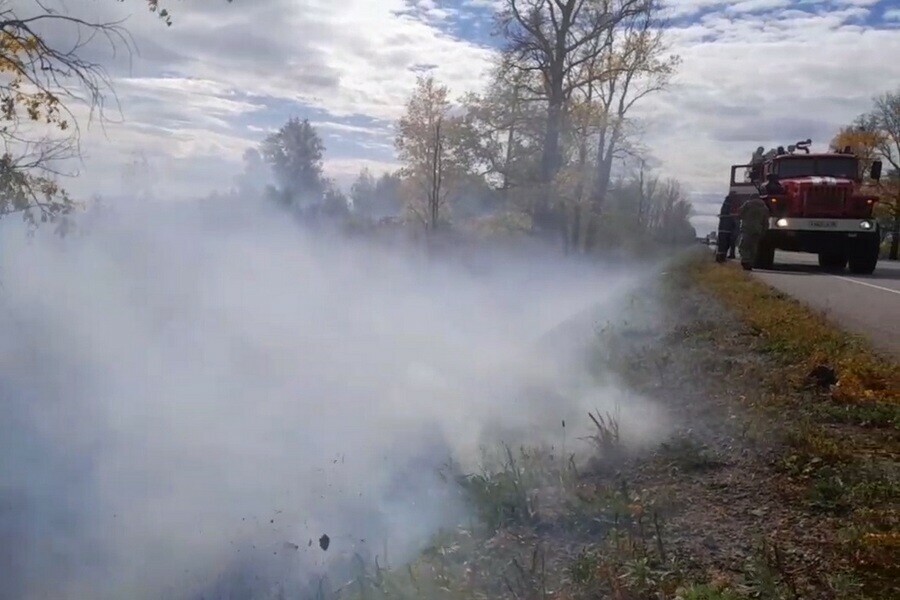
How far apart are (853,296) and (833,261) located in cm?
675

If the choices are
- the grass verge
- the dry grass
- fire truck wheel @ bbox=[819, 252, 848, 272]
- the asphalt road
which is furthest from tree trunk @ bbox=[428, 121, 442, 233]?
the grass verge

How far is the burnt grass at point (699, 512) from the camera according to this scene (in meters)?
3.70

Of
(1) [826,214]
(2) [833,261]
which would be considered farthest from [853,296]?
(2) [833,261]

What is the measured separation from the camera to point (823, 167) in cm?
1792

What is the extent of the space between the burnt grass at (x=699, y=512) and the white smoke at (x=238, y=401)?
547 mm

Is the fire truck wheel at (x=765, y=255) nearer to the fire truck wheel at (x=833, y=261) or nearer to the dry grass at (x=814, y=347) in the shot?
the fire truck wheel at (x=833, y=261)

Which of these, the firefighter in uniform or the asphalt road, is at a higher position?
the firefighter in uniform

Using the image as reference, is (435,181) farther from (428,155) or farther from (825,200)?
(825,200)

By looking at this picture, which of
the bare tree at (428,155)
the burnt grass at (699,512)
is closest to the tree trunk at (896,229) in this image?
the bare tree at (428,155)

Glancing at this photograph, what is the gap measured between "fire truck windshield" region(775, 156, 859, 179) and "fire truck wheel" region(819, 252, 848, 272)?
5.75 ft

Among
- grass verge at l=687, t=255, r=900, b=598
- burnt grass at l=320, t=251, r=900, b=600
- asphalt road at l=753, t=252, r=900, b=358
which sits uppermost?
asphalt road at l=753, t=252, r=900, b=358

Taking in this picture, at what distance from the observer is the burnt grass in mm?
3703

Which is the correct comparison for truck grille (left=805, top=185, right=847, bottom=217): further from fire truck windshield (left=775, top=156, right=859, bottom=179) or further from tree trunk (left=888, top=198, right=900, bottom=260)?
tree trunk (left=888, top=198, right=900, bottom=260)

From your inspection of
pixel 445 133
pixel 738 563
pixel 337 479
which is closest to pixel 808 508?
pixel 738 563
